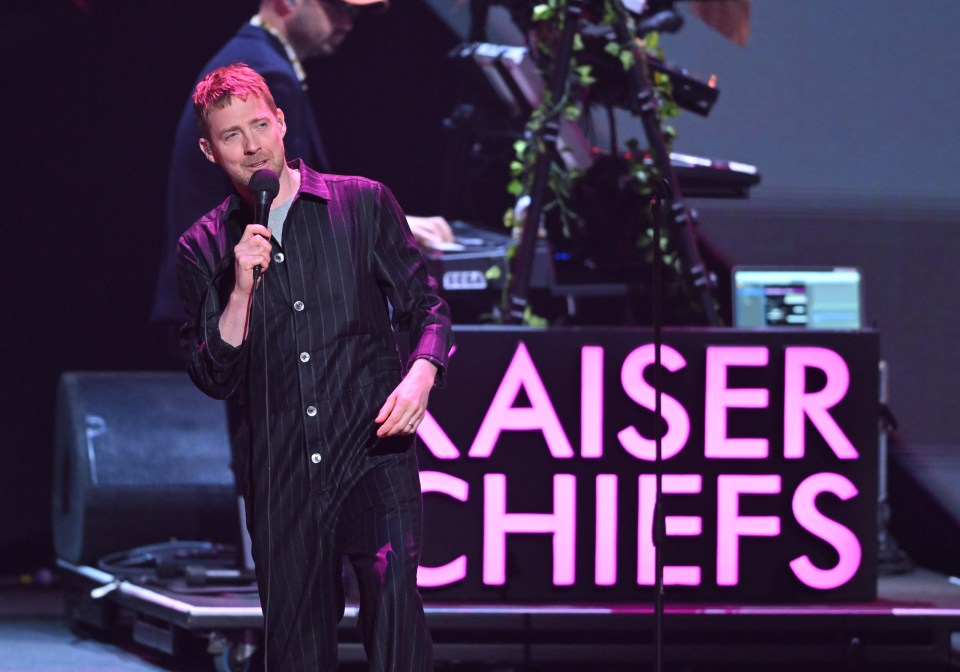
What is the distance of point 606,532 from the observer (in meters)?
4.22

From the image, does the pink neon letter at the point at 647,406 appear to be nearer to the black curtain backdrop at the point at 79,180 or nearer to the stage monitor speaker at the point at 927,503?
the stage monitor speaker at the point at 927,503

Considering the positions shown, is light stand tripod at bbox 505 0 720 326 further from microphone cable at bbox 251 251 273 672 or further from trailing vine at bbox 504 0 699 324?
microphone cable at bbox 251 251 273 672

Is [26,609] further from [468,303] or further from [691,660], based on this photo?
[691,660]

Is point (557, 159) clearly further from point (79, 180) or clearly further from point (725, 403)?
point (79, 180)

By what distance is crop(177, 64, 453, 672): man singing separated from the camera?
101 inches

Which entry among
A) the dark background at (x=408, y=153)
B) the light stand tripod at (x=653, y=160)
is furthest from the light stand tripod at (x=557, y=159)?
the dark background at (x=408, y=153)

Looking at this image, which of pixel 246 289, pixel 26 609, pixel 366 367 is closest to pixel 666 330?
pixel 366 367

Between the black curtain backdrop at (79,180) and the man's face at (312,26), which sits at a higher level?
the man's face at (312,26)

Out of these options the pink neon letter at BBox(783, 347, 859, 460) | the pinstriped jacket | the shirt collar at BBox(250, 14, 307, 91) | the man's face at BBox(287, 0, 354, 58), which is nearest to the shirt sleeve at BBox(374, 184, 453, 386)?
the pinstriped jacket

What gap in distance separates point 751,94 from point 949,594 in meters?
2.61

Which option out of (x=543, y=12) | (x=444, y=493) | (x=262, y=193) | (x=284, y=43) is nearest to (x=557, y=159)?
(x=543, y=12)

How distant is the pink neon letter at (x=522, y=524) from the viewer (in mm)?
4211

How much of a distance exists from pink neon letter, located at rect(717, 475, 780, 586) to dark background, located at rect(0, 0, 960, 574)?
7.57 feet

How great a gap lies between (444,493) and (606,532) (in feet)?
1.61
